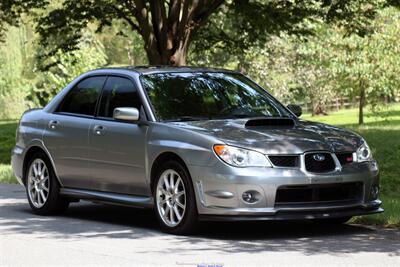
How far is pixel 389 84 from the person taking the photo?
3756 cm

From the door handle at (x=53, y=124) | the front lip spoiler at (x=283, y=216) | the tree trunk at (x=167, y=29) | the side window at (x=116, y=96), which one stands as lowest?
the front lip spoiler at (x=283, y=216)

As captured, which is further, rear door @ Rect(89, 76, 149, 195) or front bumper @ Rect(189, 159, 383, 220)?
rear door @ Rect(89, 76, 149, 195)

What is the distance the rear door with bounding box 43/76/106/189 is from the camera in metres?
10.1

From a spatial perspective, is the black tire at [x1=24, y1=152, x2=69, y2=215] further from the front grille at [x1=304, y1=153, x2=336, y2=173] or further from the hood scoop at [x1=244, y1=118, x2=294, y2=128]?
the front grille at [x1=304, y1=153, x2=336, y2=173]

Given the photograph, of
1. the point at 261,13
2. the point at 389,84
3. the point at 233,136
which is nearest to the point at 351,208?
the point at 233,136

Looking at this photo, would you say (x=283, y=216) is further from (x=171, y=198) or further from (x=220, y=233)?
(x=171, y=198)

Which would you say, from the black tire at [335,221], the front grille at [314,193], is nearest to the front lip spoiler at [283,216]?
the front grille at [314,193]

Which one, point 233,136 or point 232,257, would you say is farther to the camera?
point 233,136

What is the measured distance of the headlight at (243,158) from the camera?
829cm

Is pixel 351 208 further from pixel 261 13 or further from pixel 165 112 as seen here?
pixel 261 13

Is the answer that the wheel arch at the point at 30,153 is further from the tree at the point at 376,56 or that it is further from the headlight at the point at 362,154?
the tree at the point at 376,56

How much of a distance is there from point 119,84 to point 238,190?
240cm

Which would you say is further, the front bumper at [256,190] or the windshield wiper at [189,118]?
the windshield wiper at [189,118]

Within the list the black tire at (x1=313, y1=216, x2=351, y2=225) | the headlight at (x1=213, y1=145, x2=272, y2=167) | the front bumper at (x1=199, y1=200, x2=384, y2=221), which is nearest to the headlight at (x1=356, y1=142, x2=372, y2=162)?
the front bumper at (x1=199, y1=200, x2=384, y2=221)
